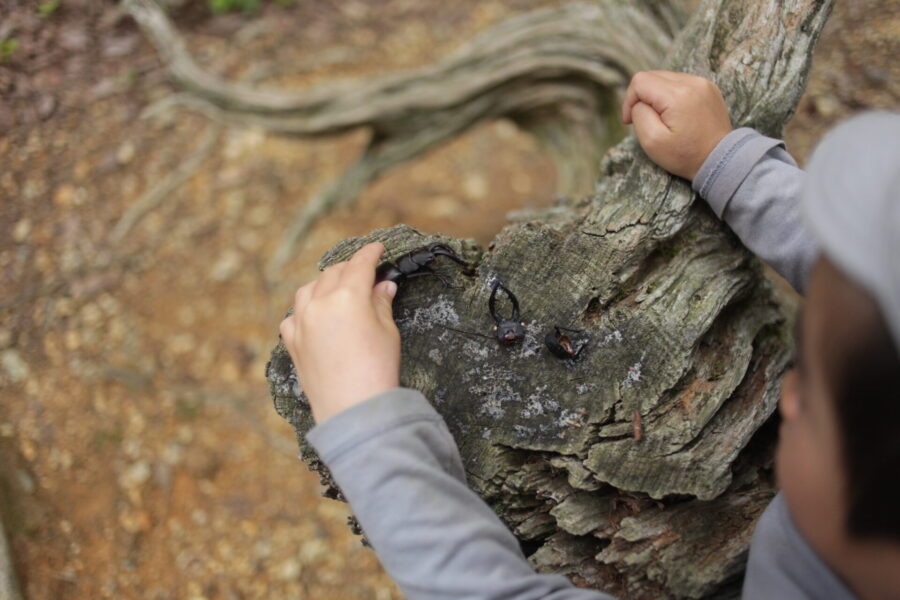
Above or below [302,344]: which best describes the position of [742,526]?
below

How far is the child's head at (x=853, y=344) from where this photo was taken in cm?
78

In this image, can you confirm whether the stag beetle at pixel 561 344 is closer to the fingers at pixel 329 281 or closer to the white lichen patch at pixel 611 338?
the white lichen patch at pixel 611 338

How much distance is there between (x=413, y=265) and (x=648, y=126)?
74cm

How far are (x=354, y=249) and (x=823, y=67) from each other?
3164 mm

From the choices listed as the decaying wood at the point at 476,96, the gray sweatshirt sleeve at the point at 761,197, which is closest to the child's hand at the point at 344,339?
the gray sweatshirt sleeve at the point at 761,197

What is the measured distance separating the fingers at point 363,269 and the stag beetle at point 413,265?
4 centimetres

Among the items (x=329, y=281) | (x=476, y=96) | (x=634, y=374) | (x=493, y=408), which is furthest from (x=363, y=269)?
(x=476, y=96)

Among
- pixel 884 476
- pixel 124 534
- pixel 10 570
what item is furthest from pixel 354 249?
pixel 124 534

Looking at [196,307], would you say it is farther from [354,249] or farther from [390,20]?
[390,20]

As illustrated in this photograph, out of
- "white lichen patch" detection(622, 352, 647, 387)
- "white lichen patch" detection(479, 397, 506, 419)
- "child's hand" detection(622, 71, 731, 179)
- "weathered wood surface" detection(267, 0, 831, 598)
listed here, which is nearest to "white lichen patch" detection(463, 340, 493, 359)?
"weathered wood surface" detection(267, 0, 831, 598)

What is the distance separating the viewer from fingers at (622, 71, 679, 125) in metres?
1.64

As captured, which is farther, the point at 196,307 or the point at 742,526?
the point at 196,307

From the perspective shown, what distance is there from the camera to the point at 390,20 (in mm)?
4578

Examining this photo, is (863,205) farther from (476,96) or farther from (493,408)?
(476,96)
